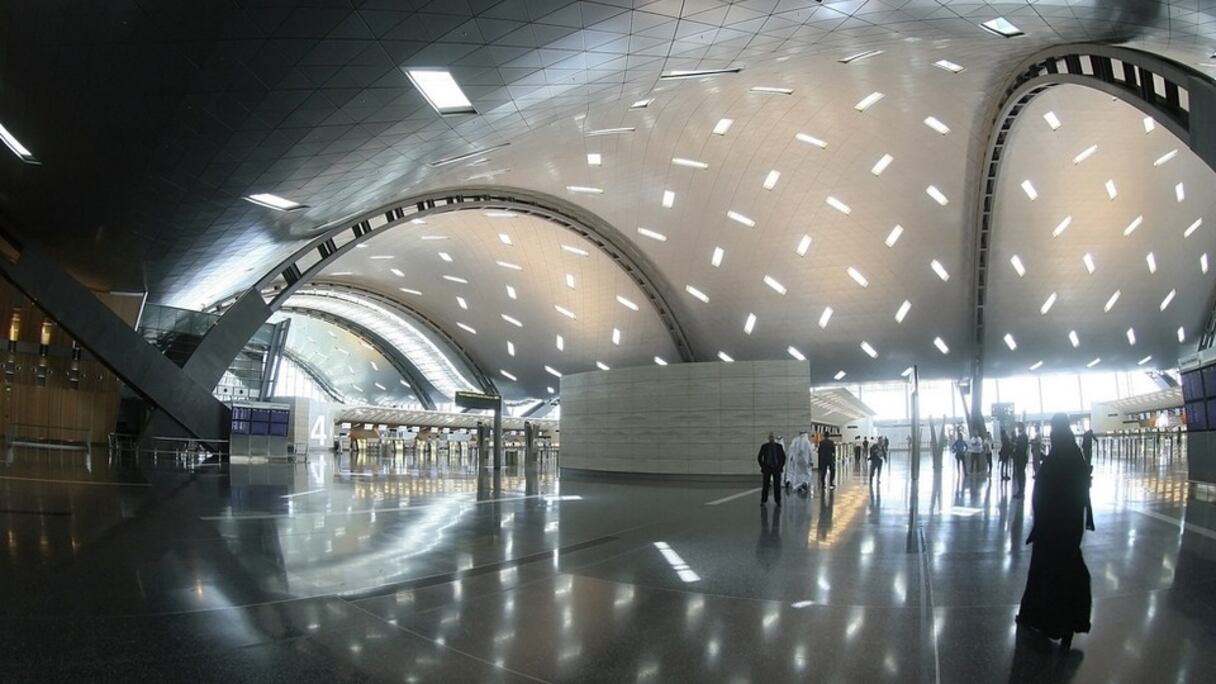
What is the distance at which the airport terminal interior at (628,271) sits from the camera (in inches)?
183

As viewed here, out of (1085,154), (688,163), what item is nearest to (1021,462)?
(688,163)

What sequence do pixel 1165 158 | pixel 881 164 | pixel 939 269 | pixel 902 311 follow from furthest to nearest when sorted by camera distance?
1. pixel 902 311
2. pixel 939 269
3. pixel 881 164
4. pixel 1165 158

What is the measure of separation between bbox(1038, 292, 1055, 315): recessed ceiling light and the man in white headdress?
34.1 m

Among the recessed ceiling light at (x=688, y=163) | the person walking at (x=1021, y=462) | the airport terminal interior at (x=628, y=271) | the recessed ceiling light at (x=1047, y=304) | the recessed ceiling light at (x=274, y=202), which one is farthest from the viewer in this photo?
the recessed ceiling light at (x=1047, y=304)

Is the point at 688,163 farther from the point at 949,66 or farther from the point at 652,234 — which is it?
the point at 949,66

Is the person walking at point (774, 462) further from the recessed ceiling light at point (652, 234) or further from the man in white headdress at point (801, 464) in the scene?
the recessed ceiling light at point (652, 234)

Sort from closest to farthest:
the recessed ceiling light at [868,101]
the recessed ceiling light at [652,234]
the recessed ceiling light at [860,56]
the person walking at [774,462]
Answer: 1. the person walking at [774,462]
2. the recessed ceiling light at [860,56]
3. the recessed ceiling light at [868,101]
4. the recessed ceiling light at [652,234]

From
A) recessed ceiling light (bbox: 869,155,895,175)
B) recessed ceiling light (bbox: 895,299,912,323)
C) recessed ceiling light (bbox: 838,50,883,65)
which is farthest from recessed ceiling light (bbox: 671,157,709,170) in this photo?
recessed ceiling light (bbox: 895,299,912,323)

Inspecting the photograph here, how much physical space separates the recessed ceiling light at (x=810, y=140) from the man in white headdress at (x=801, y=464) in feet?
57.2

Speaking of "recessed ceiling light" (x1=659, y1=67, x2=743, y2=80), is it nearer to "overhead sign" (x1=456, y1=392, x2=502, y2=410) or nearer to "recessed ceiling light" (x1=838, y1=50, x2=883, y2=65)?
"recessed ceiling light" (x1=838, y1=50, x2=883, y2=65)

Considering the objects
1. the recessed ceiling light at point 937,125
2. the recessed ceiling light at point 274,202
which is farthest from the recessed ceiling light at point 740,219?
the recessed ceiling light at point 274,202

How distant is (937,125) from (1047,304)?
830 inches

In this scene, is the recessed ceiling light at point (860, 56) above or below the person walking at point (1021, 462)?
above

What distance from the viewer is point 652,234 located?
41.6m
